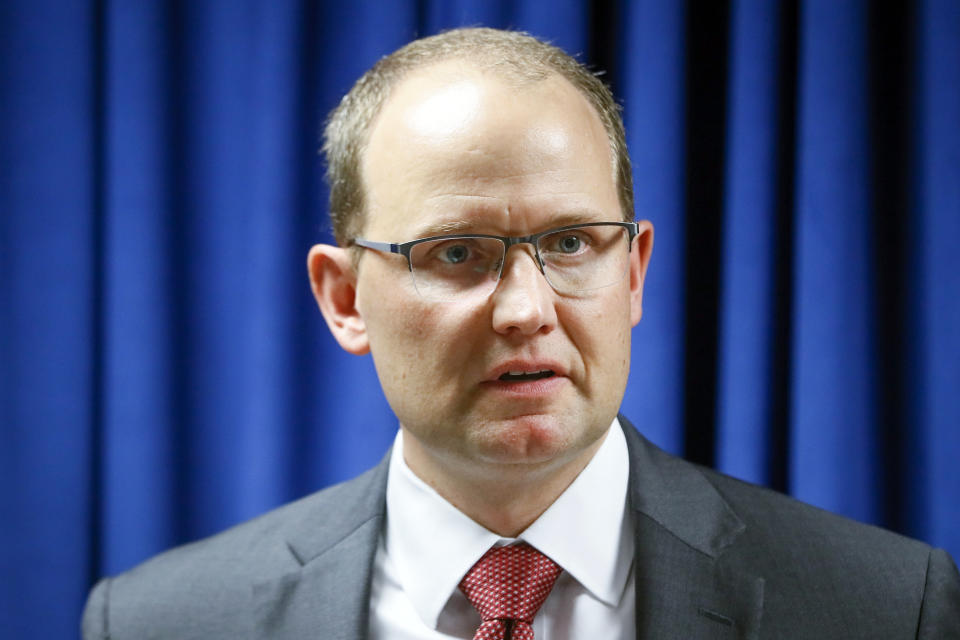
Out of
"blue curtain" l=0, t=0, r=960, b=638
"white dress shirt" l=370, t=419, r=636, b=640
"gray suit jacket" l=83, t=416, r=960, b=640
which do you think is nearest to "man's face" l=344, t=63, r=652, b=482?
"white dress shirt" l=370, t=419, r=636, b=640

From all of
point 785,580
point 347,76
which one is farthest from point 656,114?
point 785,580

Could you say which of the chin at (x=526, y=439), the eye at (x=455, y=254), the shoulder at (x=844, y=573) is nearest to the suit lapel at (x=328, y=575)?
the chin at (x=526, y=439)

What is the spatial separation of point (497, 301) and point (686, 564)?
18.9 inches

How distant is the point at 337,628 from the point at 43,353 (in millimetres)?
989

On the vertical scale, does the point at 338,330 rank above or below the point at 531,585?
above

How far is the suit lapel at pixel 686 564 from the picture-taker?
1.20 meters

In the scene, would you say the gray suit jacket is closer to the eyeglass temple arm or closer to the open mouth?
the open mouth

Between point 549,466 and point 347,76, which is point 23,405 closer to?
point 347,76

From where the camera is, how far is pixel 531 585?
1258 mm

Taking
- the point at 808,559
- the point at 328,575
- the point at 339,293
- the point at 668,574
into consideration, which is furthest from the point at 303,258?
the point at 808,559

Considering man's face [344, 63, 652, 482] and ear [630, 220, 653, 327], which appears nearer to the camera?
man's face [344, 63, 652, 482]

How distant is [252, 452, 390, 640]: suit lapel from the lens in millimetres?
1299

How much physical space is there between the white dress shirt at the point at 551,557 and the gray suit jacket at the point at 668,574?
0.15ft

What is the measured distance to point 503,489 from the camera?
1295 millimetres
